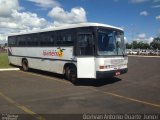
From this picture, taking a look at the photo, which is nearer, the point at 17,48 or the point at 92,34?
the point at 92,34

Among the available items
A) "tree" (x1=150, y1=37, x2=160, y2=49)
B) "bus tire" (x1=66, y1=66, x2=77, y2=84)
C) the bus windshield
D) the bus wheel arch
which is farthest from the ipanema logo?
"tree" (x1=150, y1=37, x2=160, y2=49)

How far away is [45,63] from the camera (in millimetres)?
17344

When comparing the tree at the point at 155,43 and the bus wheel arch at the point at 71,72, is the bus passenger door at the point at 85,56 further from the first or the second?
the tree at the point at 155,43

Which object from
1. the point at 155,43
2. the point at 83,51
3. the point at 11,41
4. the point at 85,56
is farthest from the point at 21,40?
the point at 155,43

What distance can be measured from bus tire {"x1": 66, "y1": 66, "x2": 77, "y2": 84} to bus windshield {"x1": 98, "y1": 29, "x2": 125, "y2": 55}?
6.95 feet

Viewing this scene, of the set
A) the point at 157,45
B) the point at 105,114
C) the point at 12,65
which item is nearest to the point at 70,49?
the point at 105,114

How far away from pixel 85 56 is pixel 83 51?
308 millimetres

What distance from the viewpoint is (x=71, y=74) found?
48.5 feet

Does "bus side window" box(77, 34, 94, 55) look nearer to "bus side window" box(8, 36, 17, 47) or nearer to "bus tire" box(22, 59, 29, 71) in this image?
"bus tire" box(22, 59, 29, 71)

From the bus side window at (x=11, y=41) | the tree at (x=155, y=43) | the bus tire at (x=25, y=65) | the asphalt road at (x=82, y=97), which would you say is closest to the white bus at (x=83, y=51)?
the asphalt road at (x=82, y=97)

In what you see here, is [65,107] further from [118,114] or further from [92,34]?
[92,34]

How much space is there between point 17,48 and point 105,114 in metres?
14.6

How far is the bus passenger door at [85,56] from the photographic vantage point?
13133 mm

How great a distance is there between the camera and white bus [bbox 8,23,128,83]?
42.9 feet
